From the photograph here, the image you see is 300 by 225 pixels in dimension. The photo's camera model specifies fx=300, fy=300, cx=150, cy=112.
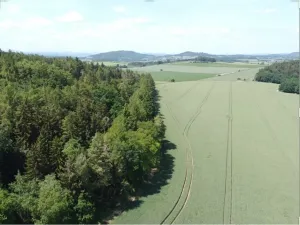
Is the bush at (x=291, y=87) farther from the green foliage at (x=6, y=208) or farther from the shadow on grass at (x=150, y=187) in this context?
the green foliage at (x=6, y=208)

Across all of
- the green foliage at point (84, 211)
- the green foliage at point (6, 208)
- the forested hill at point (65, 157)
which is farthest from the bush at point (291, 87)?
the green foliage at point (6, 208)

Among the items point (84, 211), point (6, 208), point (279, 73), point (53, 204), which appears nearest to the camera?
point (6, 208)

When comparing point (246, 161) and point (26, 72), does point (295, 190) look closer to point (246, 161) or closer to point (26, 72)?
point (246, 161)

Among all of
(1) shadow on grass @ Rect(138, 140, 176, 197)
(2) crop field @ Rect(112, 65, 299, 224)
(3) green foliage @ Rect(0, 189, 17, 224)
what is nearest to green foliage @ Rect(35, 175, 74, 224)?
(3) green foliage @ Rect(0, 189, 17, 224)

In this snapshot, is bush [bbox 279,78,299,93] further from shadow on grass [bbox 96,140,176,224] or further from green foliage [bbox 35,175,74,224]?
green foliage [bbox 35,175,74,224]

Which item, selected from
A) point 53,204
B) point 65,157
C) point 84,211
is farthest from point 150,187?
point 53,204

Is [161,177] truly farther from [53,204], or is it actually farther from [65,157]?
[53,204]

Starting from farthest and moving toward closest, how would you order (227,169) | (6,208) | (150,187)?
(227,169) < (150,187) < (6,208)
